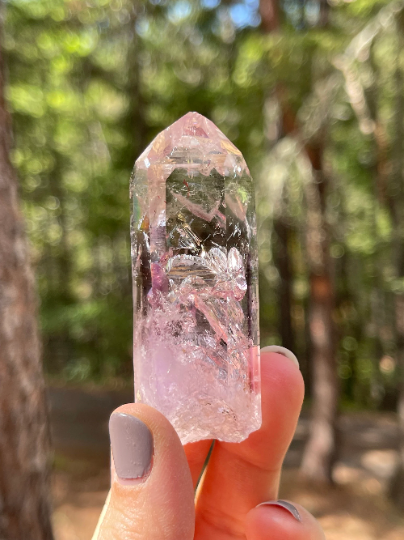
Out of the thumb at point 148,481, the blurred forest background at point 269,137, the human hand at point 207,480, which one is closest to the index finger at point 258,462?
the human hand at point 207,480

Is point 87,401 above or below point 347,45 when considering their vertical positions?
below

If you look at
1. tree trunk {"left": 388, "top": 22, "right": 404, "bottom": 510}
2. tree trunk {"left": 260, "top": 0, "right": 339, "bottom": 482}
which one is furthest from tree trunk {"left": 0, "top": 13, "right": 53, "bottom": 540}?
tree trunk {"left": 388, "top": 22, "right": 404, "bottom": 510}

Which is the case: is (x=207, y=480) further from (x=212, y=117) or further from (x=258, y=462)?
(x=212, y=117)

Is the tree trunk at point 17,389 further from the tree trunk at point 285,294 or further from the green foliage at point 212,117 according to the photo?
the tree trunk at point 285,294

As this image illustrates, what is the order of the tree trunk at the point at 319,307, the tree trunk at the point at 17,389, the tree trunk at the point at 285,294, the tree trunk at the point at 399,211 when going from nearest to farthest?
the tree trunk at the point at 17,389, the tree trunk at the point at 399,211, the tree trunk at the point at 319,307, the tree trunk at the point at 285,294

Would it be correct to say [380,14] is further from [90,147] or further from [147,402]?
[90,147]

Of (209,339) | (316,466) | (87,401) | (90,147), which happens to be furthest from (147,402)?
(87,401)
